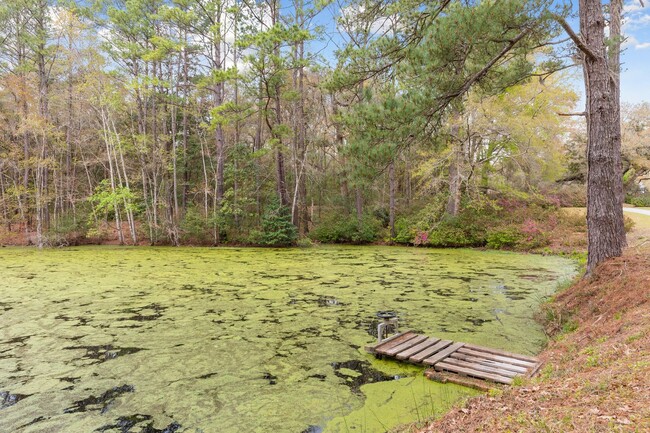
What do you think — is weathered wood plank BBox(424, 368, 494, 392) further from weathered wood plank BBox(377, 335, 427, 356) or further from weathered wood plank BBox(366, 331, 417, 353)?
weathered wood plank BBox(366, 331, 417, 353)

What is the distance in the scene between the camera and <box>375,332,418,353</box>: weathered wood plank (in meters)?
4.61

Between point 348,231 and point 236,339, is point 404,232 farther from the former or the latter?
point 236,339

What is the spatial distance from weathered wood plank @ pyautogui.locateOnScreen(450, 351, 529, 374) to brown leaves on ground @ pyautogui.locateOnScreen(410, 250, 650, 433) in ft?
0.84

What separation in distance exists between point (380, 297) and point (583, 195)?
661 inches

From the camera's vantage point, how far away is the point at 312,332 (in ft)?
17.9

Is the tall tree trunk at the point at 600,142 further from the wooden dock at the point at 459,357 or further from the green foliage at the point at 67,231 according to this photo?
the green foliage at the point at 67,231

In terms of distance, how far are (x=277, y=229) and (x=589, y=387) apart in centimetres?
1413

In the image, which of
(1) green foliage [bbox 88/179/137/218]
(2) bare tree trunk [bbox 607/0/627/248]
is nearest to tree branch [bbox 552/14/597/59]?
(2) bare tree trunk [bbox 607/0/627/248]

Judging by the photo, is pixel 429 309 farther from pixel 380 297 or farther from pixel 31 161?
pixel 31 161

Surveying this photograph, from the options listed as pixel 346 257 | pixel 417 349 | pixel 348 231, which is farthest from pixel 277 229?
pixel 417 349

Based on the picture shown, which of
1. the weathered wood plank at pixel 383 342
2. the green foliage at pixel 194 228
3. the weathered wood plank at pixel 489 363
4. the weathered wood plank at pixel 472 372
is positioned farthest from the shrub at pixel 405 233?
the weathered wood plank at pixel 472 372

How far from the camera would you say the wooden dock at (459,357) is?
3.91m

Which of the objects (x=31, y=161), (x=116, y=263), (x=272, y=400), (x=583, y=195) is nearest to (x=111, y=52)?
(x=31, y=161)

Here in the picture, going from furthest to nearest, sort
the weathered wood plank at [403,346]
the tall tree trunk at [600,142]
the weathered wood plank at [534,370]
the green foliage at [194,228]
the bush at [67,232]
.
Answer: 1. the green foliage at [194,228]
2. the bush at [67,232]
3. the tall tree trunk at [600,142]
4. the weathered wood plank at [403,346]
5. the weathered wood plank at [534,370]
